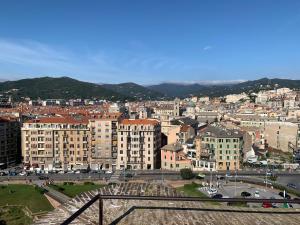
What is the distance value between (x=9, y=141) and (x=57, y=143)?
9116 millimetres

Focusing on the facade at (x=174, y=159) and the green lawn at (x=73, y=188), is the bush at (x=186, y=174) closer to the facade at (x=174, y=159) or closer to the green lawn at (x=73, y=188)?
→ the facade at (x=174, y=159)

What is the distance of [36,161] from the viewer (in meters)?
66.3

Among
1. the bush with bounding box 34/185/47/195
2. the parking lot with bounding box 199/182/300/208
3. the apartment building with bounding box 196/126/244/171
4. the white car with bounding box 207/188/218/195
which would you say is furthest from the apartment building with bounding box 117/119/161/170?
the white car with bounding box 207/188/218/195

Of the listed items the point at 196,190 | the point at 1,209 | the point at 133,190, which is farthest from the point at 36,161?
the point at 133,190

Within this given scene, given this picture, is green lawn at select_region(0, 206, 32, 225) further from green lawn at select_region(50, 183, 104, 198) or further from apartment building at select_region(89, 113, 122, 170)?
apartment building at select_region(89, 113, 122, 170)

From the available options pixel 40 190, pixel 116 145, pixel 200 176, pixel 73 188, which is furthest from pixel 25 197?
pixel 200 176

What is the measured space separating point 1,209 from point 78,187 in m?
10.9

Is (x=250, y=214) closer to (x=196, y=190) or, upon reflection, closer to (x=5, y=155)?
(x=196, y=190)

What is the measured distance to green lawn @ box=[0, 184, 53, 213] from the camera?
137 ft

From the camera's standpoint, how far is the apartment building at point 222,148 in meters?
59.1

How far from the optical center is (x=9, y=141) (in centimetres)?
6881

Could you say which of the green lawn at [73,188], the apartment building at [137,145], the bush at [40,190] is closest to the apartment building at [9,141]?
the bush at [40,190]

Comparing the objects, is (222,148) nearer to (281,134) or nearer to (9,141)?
(281,134)

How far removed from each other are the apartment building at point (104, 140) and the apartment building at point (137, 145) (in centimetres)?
213
